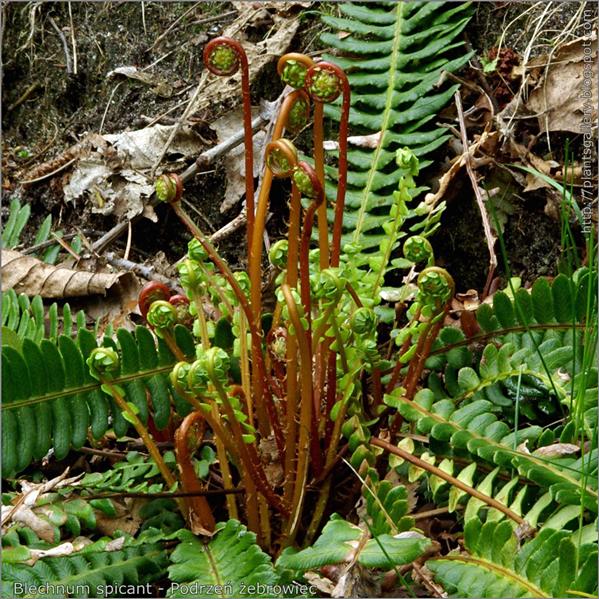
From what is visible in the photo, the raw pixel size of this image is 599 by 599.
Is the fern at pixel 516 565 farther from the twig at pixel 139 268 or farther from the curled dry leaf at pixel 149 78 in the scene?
the curled dry leaf at pixel 149 78

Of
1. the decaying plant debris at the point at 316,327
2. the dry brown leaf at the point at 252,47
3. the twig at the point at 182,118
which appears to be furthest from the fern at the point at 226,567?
the dry brown leaf at the point at 252,47

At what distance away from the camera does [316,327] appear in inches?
65.3

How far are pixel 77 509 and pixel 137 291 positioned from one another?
842mm

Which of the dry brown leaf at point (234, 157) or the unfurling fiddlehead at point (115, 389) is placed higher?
the dry brown leaf at point (234, 157)

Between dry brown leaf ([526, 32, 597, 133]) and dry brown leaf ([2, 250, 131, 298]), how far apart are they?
129cm

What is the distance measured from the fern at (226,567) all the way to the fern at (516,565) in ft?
0.98

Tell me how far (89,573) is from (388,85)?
1.56m

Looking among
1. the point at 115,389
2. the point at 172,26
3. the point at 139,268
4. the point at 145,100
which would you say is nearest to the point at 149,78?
the point at 145,100

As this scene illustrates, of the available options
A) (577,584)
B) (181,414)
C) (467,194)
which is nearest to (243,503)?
(181,414)

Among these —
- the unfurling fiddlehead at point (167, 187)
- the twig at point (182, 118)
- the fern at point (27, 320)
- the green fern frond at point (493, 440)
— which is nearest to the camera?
the green fern frond at point (493, 440)

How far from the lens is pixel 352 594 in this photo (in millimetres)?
1504

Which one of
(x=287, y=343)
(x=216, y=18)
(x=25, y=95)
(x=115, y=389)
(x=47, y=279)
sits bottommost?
(x=47, y=279)

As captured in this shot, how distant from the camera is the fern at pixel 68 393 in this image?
5.98 feet

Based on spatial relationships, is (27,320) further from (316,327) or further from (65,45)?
(65,45)
